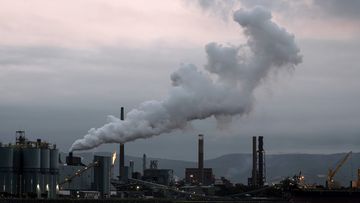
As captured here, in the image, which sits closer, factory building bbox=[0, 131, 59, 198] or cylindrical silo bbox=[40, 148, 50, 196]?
factory building bbox=[0, 131, 59, 198]

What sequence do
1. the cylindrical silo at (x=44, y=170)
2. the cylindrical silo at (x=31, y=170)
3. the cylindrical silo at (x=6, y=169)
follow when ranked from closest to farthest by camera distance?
the cylindrical silo at (x=6, y=169), the cylindrical silo at (x=31, y=170), the cylindrical silo at (x=44, y=170)

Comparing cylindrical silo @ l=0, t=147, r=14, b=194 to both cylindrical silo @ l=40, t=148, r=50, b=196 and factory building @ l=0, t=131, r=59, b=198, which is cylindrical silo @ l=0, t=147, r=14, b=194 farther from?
cylindrical silo @ l=40, t=148, r=50, b=196

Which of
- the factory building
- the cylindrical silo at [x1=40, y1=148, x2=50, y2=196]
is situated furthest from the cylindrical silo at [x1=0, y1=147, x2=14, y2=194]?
the cylindrical silo at [x1=40, y1=148, x2=50, y2=196]

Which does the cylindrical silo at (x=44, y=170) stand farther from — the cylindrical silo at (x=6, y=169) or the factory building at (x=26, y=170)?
the cylindrical silo at (x=6, y=169)

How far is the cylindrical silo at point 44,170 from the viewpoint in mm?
193750

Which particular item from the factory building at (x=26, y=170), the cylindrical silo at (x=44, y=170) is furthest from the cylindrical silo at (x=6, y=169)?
the cylindrical silo at (x=44, y=170)

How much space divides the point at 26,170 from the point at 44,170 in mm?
4874

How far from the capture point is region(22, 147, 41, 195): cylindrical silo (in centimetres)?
19125

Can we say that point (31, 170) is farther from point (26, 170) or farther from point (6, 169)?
point (6, 169)

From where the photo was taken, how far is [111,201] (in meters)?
188

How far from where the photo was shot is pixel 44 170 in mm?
194125

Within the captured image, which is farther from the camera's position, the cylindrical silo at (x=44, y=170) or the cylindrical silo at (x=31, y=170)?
the cylindrical silo at (x=44, y=170)

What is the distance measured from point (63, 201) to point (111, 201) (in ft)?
64.2

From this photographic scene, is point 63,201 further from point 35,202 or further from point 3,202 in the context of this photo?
point 3,202
